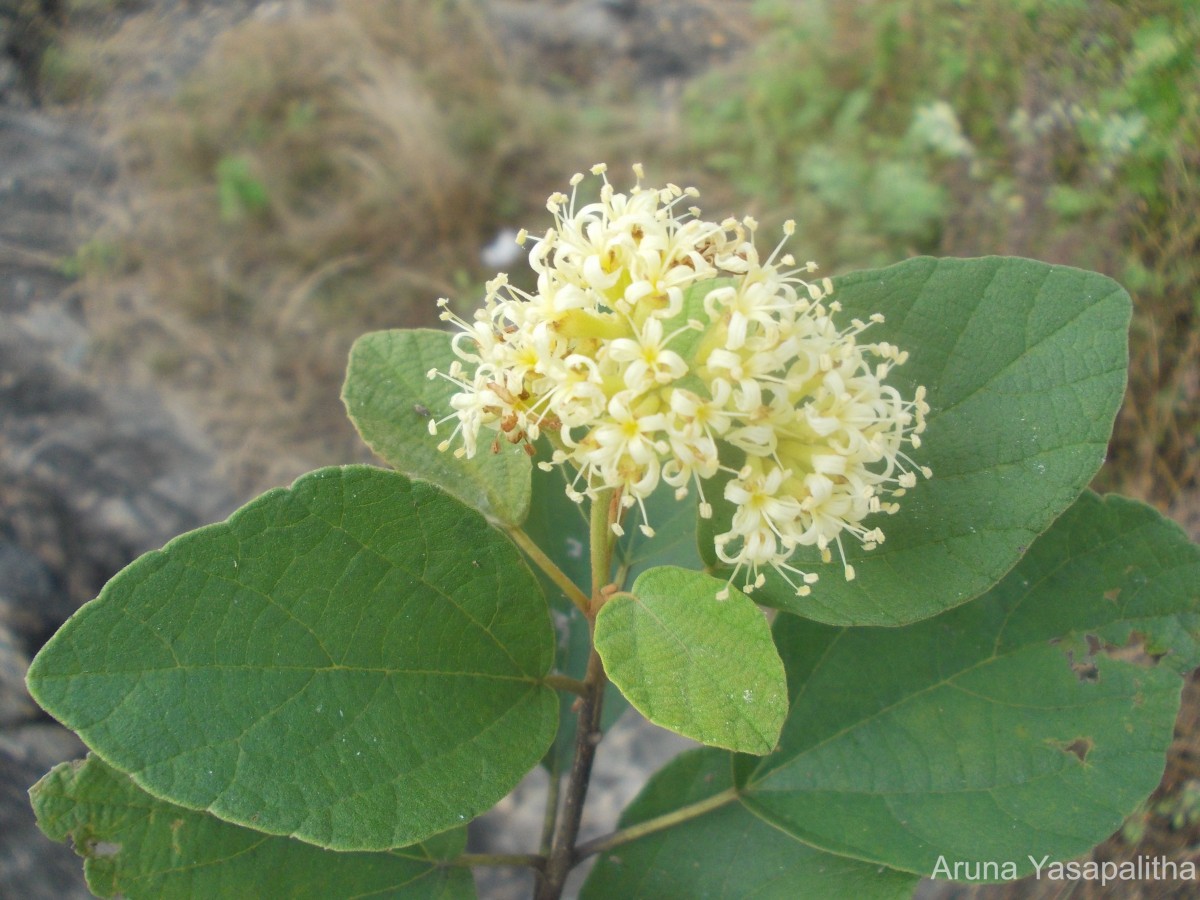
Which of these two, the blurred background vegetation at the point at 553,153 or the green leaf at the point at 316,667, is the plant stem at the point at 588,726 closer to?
the green leaf at the point at 316,667

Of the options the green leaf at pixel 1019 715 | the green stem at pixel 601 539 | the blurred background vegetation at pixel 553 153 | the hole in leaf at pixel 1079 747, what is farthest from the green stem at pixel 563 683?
the blurred background vegetation at pixel 553 153

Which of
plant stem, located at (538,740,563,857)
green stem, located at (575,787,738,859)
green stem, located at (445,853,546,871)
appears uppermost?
green stem, located at (445,853,546,871)

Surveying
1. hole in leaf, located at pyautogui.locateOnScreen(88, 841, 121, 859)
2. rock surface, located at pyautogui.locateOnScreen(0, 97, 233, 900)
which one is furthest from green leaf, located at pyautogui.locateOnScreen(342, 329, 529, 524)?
rock surface, located at pyautogui.locateOnScreen(0, 97, 233, 900)

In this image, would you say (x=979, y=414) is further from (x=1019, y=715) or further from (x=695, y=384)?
(x=1019, y=715)

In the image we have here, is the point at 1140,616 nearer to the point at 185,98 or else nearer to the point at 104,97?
the point at 185,98

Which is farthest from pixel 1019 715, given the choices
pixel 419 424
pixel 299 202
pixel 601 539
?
pixel 299 202

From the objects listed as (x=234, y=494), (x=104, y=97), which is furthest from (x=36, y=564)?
(x=104, y=97)

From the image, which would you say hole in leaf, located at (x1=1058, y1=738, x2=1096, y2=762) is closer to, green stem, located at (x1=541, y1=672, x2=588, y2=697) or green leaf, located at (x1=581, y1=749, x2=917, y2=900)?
green leaf, located at (x1=581, y1=749, x2=917, y2=900)
